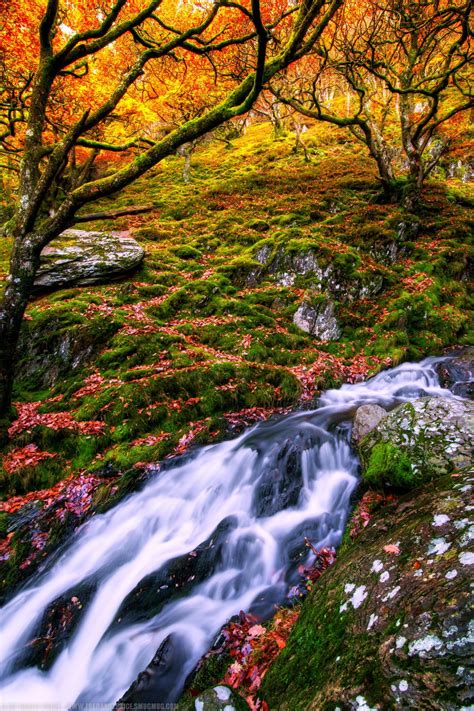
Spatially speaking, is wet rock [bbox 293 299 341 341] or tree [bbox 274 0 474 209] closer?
wet rock [bbox 293 299 341 341]

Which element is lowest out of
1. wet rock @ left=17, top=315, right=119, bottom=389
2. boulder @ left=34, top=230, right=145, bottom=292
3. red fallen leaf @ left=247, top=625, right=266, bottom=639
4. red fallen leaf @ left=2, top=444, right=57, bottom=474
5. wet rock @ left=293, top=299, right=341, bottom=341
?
red fallen leaf @ left=247, top=625, right=266, bottom=639

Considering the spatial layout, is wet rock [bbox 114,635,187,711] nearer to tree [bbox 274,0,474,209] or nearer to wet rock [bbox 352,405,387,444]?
wet rock [bbox 352,405,387,444]

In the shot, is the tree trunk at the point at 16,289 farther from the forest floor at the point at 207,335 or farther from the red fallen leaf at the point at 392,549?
the red fallen leaf at the point at 392,549

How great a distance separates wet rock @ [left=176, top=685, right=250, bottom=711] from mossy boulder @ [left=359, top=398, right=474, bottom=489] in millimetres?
2629

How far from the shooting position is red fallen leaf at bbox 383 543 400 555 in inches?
105

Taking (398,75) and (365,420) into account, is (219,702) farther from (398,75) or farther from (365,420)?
(398,75)

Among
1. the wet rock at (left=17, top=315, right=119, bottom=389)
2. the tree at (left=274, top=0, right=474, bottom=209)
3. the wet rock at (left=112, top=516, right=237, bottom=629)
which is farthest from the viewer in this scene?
the tree at (left=274, top=0, right=474, bottom=209)

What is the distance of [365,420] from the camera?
5.97m

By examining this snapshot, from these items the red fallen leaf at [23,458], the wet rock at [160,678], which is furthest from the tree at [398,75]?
the wet rock at [160,678]

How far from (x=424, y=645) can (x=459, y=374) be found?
7200 millimetres

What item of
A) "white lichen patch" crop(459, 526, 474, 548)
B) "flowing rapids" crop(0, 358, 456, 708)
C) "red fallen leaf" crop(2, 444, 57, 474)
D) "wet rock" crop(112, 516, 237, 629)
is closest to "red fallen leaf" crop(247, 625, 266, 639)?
"flowing rapids" crop(0, 358, 456, 708)

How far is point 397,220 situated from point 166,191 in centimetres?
1472

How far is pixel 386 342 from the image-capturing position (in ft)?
29.2

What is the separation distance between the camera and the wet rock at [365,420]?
584cm
